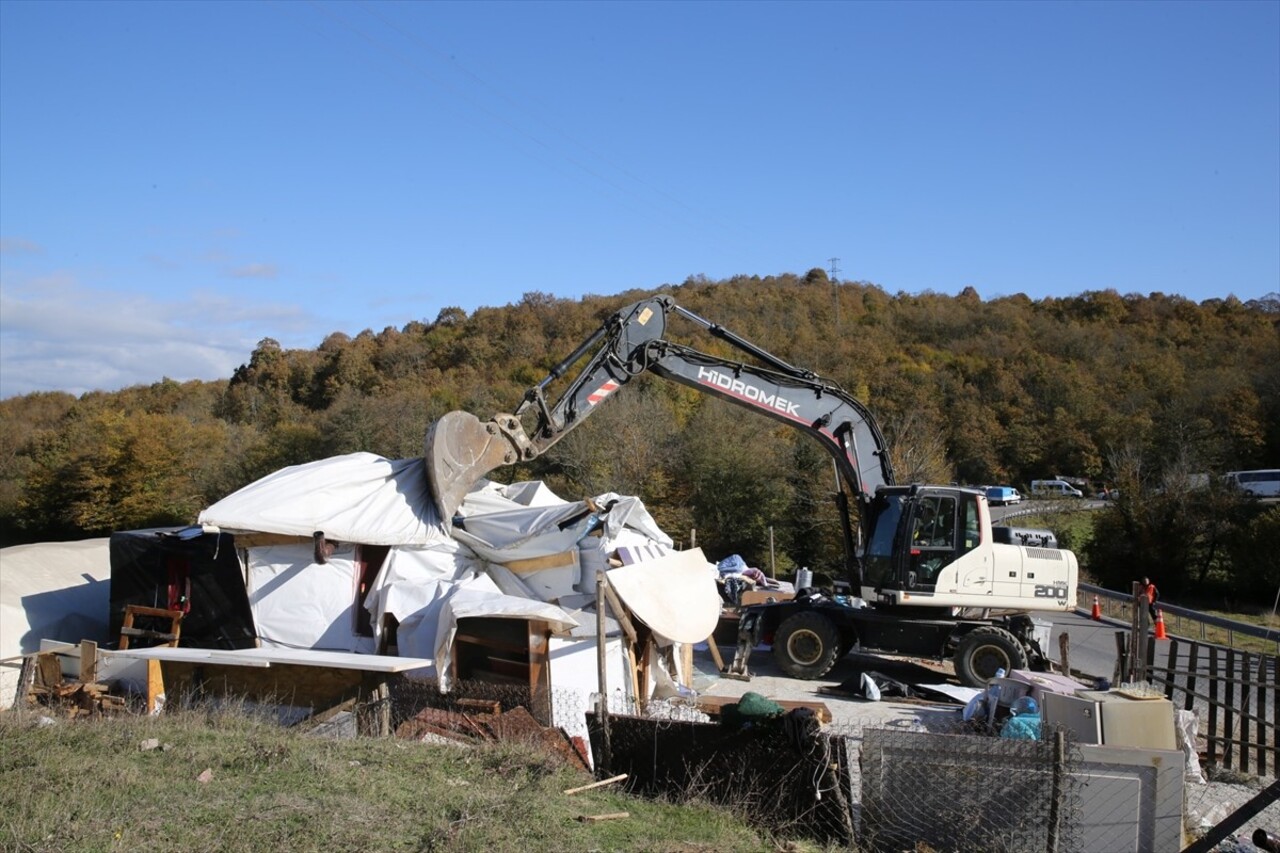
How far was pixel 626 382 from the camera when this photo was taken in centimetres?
1524

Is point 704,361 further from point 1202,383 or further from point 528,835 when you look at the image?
point 1202,383

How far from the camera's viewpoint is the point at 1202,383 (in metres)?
51.3

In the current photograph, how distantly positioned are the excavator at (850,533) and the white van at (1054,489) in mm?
25266

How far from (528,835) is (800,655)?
9.15 metres

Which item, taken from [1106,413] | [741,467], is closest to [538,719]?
[741,467]

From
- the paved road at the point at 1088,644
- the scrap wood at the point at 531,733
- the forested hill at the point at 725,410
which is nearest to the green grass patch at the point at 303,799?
the scrap wood at the point at 531,733

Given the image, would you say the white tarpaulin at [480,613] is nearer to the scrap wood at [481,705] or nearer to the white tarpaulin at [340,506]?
the scrap wood at [481,705]

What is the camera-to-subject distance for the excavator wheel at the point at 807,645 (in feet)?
48.9

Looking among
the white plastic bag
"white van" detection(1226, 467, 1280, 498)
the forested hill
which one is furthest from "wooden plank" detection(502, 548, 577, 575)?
"white van" detection(1226, 467, 1280, 498)

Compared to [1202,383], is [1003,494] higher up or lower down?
Answer: lower down

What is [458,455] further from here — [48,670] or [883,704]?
[883,704]

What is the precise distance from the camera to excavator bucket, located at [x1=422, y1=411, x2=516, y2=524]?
13789 millimetres

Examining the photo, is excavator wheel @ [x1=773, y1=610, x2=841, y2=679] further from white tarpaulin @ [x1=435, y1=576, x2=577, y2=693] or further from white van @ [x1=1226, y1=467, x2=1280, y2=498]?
white van @ [x1=1226, y1=467, x2=1280, y2=498]

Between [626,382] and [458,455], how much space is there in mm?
2789
